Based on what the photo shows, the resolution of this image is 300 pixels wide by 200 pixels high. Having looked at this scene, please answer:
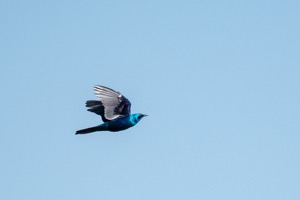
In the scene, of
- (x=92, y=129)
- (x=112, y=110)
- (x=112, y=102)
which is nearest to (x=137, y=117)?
(x=112, y=110)

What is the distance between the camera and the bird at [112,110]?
48.5ft

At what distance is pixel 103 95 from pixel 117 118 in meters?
1.02

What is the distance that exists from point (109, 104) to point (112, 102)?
0.49 feet

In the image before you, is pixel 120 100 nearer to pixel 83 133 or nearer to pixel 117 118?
pixel 117 118

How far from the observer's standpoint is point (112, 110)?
14906 mm

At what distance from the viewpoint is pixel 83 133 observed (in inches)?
559

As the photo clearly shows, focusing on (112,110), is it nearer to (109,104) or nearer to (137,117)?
(109,104)

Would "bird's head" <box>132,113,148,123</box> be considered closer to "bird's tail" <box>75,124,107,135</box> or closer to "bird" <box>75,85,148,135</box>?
"bird" <box>75,85,148,135</box>

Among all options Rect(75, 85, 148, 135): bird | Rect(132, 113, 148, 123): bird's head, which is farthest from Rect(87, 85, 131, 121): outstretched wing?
Rect(132, 113, 148, 123): bird's head

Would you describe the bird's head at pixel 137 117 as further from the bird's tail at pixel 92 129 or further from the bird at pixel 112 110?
the bird's tail at pixel 92 129

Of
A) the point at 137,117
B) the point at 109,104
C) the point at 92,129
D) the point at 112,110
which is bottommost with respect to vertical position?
the point at 92,129

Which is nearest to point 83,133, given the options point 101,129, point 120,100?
point 101,129

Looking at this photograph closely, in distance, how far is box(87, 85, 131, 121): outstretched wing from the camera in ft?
48.5

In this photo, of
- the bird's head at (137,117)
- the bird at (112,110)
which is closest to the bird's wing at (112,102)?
the bird at (112,110)
